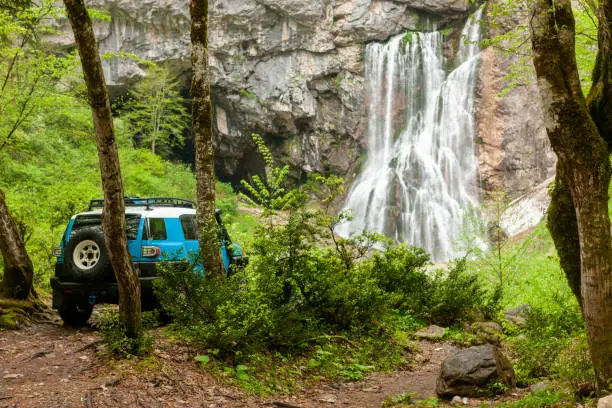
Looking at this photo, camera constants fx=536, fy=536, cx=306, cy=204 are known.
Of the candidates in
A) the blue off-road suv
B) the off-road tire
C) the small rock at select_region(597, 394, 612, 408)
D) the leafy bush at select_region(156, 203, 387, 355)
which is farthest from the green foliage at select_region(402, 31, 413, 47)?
the small rock at select_region(597, 394, 612, 408)

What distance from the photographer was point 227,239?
27.2ft

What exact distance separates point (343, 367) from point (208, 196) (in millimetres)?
3195

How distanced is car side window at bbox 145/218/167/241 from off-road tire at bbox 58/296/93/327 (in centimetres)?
154

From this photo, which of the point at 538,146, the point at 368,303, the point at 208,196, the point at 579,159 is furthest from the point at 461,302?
the point at 538,146

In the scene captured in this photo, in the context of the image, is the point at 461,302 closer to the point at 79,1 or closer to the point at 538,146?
the point at 79,1

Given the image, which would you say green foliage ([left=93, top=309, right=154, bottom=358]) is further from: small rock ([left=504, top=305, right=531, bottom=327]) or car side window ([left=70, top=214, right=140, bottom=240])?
small rock ([left=504, top=305, right=531, bottom=327])

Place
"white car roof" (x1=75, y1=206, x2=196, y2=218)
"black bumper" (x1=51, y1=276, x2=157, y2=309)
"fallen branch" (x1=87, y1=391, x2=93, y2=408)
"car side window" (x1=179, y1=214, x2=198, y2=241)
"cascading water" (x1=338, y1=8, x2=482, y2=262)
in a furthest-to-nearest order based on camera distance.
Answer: "cascading water" (x1=338, y1=8, x2=482, y2=262), "car side window" (x1=179, y1=214, x2=198, y2=241), "white car roof" (x1=75, y1=206, x2=196, y2=218), "black bumper" (x1=51, y1=276, x2=157, y2=309), "fallen branch" (x1=87, y1=391, x2=93, y2=408)

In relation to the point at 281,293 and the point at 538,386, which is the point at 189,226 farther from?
the point at 538,386

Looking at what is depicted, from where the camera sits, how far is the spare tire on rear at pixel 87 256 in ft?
24.7

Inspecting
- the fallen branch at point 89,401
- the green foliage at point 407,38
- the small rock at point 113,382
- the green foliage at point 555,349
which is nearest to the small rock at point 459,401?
the green foliage at point 555,349

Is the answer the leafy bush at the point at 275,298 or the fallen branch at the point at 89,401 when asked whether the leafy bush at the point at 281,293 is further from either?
the fallen branch at the point at 89,401

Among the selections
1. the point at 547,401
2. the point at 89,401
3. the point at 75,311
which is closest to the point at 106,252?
the point at 75,311

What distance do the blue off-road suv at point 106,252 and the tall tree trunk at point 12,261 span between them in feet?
3.49

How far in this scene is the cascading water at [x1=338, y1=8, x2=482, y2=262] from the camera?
32125 mm
